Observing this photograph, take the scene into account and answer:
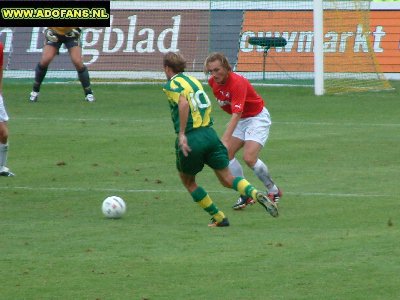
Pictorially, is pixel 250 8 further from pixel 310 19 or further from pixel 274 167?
pixel 274 167

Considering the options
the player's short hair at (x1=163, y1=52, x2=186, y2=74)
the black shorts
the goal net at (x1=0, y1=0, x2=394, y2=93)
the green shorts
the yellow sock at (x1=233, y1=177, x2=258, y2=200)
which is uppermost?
the player's short hair at (x1=163, y1=52, x2=186, y2=74)

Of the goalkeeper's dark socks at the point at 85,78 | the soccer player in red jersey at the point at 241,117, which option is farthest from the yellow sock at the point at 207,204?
the goalkeeper's dark socks at the point at 85,78

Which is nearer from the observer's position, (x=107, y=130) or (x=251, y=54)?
(x=107, y=130)

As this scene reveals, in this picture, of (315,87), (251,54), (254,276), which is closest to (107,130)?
(315,87)

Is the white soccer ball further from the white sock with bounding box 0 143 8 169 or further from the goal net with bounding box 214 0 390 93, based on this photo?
the goal net with bounding box 214 0 390 93

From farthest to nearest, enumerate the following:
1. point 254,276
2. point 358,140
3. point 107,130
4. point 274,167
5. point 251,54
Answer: point 251,54 < point 107,130 < point 358,140 < point 274,167 < point 254,276

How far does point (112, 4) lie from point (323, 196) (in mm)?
17021

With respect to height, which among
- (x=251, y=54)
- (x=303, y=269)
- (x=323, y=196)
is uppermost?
(x=303, y=269)

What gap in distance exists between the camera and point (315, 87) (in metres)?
24.5

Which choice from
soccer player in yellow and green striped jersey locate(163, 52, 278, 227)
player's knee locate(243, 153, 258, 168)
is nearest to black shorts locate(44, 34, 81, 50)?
player's knee locate(243, 153, 258, 168)

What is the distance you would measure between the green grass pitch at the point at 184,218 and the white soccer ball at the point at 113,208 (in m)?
0.13

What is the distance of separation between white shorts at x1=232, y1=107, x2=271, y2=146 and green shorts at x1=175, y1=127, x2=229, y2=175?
5.00 feet

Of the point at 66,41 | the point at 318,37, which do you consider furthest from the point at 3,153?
the point at 318,37

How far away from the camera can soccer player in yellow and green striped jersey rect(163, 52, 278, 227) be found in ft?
35.2
